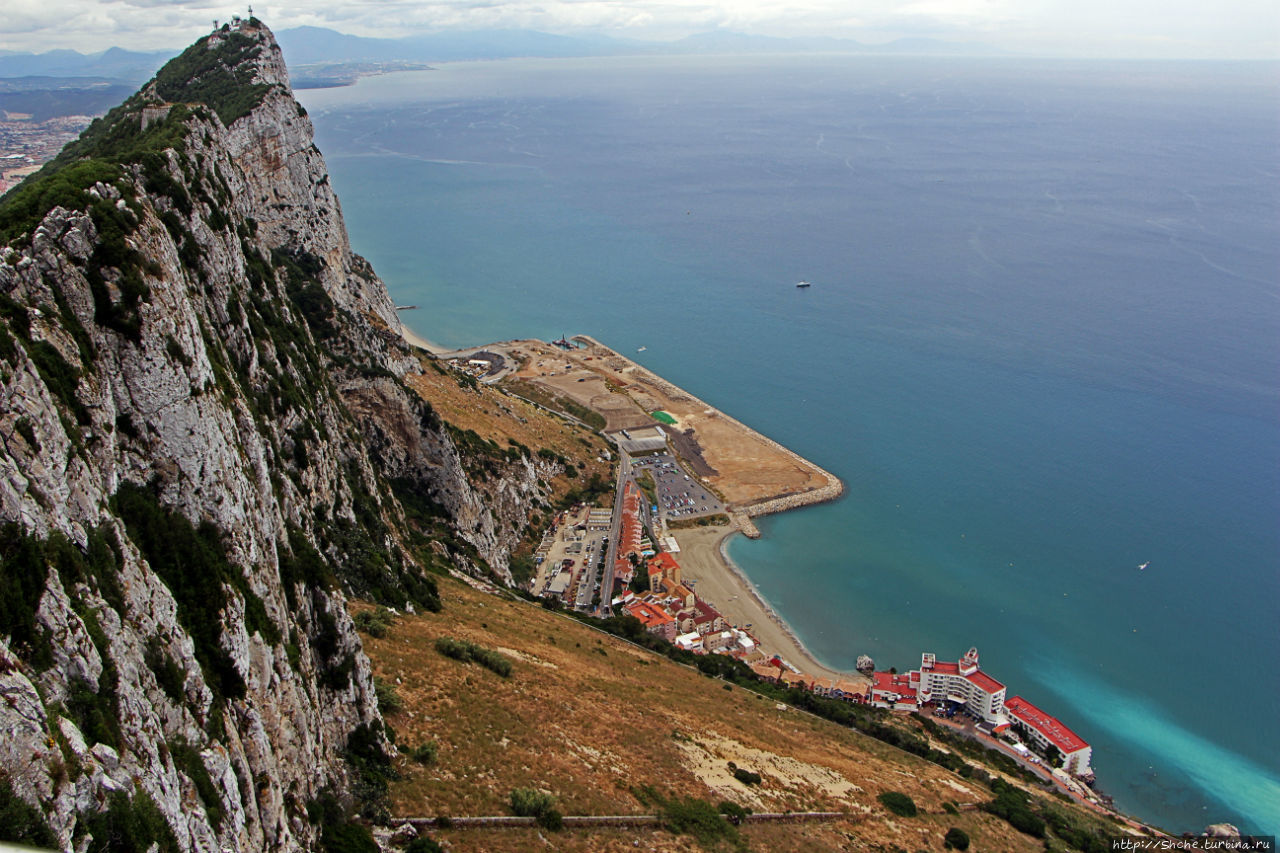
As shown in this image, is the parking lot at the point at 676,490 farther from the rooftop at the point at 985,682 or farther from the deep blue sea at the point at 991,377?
the rooftop at the point at 985,682

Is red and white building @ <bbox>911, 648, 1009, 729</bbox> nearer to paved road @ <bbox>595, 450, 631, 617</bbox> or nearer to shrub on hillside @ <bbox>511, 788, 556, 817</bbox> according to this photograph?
paved road @ <bbox>595, 450, 631, 617</bbox>

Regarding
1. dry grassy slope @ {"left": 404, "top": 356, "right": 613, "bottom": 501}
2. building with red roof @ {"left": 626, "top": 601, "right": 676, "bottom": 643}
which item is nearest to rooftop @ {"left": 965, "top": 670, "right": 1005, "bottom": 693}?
building with red roof @ {"left": 626, "top": 601, "right": 676, "bottom": 643}

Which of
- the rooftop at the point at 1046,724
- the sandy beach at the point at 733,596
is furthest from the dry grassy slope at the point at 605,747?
the sandy beach at the point at 733,596

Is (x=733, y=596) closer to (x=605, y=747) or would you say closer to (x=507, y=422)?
(x=507, y=422)

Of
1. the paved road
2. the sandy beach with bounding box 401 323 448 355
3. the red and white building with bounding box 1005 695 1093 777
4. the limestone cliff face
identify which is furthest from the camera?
the sandy beach with bounding box 401 323 448 355

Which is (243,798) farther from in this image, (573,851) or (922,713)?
(922,713)

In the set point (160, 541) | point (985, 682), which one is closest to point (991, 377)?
point (985, 682)

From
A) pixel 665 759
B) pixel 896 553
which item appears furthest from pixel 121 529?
pixel 896 553
